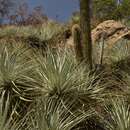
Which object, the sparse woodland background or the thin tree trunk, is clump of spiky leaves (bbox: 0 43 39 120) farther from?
the thin tree trunk

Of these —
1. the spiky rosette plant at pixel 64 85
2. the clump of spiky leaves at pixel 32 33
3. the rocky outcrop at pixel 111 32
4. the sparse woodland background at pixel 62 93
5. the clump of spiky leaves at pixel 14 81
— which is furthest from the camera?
the clump of spiky leaves at pixel 32 33

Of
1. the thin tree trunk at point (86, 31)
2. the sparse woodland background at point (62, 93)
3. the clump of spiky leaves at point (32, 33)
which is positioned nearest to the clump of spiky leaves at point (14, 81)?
the sparse woodland background at point (62, 93)

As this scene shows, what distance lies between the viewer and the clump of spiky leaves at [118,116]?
5480 mm

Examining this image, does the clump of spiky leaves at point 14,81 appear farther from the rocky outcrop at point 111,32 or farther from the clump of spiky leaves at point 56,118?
the rocky outcrop at point 111,32

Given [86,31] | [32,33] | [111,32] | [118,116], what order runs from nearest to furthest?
[118,116] → [86,31] → [111,32] → [32,33]

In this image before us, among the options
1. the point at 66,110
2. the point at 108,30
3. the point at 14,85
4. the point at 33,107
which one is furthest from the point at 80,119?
the point at 108,30

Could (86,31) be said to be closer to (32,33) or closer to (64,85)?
(64,85)

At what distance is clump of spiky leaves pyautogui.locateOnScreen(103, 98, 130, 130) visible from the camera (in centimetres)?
548

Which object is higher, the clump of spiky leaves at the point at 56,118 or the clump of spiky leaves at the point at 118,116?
the clump of spiky leaves at the point at 56,118

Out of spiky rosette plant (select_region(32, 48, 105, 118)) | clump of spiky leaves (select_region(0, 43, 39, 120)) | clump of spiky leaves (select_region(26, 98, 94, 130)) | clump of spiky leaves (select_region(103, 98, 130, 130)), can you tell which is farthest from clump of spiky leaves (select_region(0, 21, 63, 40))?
clump of spiky leaves (select_region(26, 98, 94, 130))

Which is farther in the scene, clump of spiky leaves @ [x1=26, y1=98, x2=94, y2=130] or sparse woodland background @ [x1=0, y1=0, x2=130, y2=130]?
sparse woodland background @ [x1=0, y1=0, x2=130, y2=130]

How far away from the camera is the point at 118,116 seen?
5.64 m

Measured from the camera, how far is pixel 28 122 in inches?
211

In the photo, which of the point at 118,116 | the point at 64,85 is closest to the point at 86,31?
the point at 64,85
